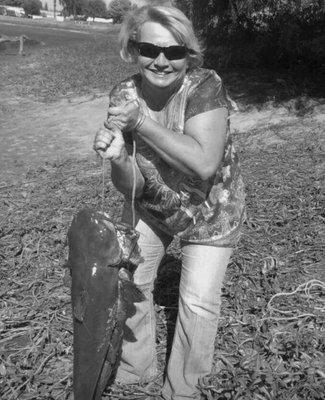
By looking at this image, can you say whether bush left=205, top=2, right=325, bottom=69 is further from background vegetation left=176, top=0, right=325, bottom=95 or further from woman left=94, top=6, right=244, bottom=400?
woman left=94, top=6, right=244, bottom=400

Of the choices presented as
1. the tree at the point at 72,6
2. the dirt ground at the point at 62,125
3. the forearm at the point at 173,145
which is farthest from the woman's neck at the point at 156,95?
the tree at the point at 72,6

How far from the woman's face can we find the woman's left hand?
30cm

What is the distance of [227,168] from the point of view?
2.89 metres

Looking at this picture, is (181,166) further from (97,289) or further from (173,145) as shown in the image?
(97,289)

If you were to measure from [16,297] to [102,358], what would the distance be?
211 centimetres

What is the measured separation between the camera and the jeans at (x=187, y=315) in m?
2.78

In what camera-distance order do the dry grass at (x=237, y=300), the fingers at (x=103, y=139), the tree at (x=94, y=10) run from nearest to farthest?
the fingers at (x=103, y=139) → the dry grass at (x=237, y=300) → the tree at (x=94, y=10)

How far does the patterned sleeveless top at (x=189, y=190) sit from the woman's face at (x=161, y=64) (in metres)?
0.07

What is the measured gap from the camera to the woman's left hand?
2467 mm

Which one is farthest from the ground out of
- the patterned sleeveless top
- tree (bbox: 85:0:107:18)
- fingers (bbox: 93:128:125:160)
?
tree (bbox: 85:0:107:18)

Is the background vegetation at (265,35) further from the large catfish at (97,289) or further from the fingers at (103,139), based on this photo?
the large catfish at (97,289)

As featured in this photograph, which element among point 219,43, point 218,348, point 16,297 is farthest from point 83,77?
point 218,348

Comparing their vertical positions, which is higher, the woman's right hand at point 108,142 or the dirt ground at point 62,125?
the woman's right hand at point 108,142

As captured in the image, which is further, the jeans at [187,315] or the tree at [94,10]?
the tree at [94,10]
